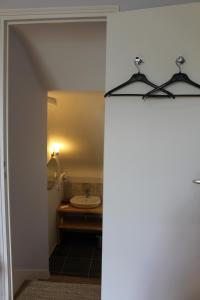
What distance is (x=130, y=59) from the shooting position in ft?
4.95

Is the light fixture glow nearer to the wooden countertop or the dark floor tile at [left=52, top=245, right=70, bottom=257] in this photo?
the wooden countertop

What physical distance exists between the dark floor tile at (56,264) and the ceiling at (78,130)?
4.16 ft

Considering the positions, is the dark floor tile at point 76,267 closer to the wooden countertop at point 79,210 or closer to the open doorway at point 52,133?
the open doorway at point 52,133

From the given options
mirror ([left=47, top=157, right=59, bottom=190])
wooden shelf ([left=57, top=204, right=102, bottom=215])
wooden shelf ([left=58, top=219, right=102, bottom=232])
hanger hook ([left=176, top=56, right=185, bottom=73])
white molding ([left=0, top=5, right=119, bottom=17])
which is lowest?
wooden shelf ([left=58, top=219, right=102, bottom=232])

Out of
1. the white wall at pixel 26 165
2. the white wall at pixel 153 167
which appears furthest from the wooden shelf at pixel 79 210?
the white wall at pixel 153 167

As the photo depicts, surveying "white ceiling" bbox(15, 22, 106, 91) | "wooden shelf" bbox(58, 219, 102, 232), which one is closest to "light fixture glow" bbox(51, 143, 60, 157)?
"wooden shelf" bbox(58, 219, 102, 232)

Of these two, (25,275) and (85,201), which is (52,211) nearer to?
(85,201)

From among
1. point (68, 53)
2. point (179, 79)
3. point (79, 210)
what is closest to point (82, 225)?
point (79, 210)

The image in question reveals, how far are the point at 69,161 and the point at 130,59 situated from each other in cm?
284

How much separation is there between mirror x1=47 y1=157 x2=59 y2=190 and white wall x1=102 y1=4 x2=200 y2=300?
216 cm

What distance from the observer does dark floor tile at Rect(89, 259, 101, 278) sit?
337 centimetres

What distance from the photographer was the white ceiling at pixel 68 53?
1.91m

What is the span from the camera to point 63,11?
163 cm

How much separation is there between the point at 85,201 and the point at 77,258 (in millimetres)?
811
